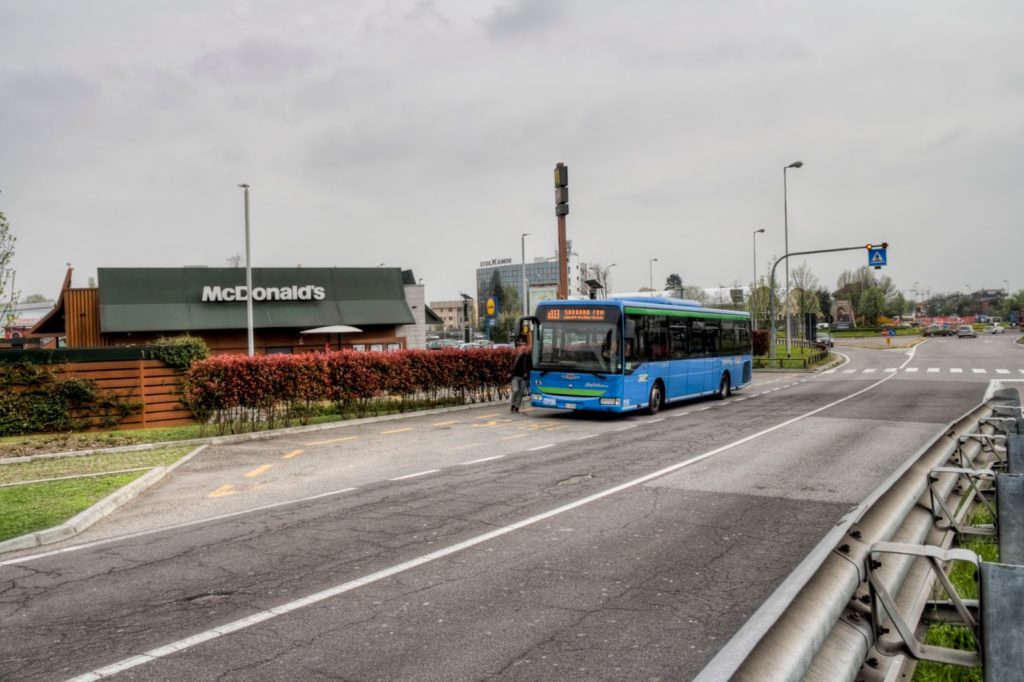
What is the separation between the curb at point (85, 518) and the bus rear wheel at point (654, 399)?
40.1 ft

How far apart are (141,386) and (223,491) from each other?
9.89 metres

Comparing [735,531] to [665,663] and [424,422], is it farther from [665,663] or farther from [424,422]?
[424,422]

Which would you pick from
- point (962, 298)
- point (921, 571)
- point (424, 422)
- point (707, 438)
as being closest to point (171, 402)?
point (424, 422)

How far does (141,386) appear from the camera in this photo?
1891 cm

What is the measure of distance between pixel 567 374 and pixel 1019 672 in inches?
619

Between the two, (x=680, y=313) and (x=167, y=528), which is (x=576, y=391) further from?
(x=167, y=528)

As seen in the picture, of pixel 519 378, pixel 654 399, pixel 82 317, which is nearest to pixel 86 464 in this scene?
pixel 519 378

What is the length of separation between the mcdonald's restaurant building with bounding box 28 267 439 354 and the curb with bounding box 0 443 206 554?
2198 centimetres

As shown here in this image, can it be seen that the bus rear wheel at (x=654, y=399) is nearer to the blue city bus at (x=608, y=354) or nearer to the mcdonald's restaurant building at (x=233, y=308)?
the blue city bus at (x=608, y=354)

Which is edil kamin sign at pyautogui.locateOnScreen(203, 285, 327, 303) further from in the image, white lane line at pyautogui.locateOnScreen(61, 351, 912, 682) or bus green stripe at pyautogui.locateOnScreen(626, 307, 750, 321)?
white lane line at pyautogui.locateOnScreen(61, 351, 912, 682)

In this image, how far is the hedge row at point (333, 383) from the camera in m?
16.7

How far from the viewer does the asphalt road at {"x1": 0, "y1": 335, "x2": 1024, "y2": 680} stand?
4711mm

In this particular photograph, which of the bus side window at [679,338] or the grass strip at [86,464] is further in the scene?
the bus side window at [679,338]

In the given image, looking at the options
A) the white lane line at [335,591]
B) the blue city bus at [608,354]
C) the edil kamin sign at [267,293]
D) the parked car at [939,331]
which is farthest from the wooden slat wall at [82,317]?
the parked car at [939,331]
